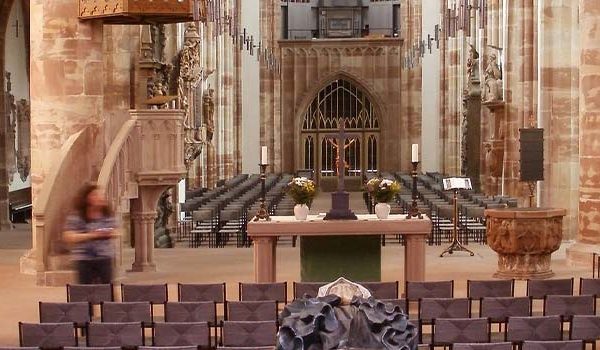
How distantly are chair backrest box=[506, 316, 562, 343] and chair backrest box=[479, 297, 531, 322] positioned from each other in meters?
1.19

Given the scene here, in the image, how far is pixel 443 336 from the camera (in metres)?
10.1

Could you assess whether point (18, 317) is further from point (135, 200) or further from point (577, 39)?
point (577, 39)

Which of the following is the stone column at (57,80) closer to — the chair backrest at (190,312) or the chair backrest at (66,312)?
the chair backrest at (66,312)

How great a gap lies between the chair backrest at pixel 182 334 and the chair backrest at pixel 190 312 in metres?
1.21

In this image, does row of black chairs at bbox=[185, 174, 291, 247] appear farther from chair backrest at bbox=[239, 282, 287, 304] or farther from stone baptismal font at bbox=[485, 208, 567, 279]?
chair backrest at bbox=[239, 282, 287, 304]

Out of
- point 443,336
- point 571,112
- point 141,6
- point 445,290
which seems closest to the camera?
point 443,336

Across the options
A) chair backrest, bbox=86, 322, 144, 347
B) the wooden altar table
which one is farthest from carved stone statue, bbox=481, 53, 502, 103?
chair backrest, bbox=86, 322, 144, 347

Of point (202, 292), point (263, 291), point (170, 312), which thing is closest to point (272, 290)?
point (263, 291)

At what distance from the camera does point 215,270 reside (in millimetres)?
19078

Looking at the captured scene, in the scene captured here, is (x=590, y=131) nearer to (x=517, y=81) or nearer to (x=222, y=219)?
(x=222, y=219)

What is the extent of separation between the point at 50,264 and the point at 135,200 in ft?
6.41

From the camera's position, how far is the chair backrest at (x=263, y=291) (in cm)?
1256

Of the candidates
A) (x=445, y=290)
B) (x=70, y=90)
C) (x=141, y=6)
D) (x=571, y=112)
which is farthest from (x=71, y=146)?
(x=571, y=112)

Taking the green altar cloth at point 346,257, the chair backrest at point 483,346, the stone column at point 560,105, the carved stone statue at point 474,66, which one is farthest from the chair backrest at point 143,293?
the carved stone statue at point 474,66
